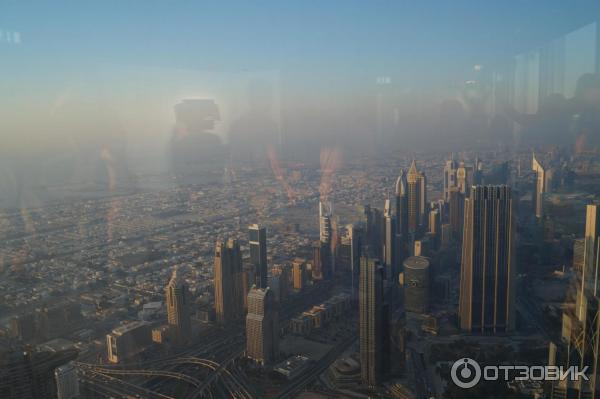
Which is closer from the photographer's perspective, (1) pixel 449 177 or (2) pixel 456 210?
(2) pixel 456 210

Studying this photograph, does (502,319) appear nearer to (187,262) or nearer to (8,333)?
(187,262)

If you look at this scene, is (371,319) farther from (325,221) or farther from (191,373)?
(325,221)

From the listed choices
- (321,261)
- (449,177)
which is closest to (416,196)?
(449,177)

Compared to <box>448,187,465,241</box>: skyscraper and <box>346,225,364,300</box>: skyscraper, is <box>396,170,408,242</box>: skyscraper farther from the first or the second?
<box>346,225,364,300</box>: skyscraper

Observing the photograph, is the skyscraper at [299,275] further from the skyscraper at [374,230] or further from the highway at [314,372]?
the highway at [314,372]

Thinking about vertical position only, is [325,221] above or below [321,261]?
above

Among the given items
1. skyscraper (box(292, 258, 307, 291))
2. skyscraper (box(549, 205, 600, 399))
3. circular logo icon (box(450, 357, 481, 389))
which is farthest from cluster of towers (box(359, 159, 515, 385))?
skyscraper (box(549, 205, 600, 399))

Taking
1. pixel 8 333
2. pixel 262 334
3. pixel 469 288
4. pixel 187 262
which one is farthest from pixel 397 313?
pixel 8 333
